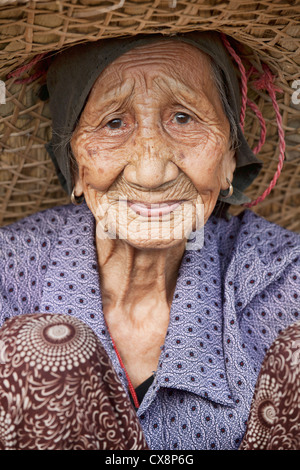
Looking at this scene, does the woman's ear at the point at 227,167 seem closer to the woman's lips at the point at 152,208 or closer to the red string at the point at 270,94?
the red string at the point at 270,94

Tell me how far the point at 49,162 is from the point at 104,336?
0.62 meters

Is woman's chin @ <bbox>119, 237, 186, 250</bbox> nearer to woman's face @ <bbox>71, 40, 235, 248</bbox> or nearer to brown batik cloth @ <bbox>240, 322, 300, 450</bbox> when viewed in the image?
woman's face @ <bbox>71, 40, 235, 248</bbox>

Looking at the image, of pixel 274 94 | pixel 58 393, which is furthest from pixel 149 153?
pixel 58 393

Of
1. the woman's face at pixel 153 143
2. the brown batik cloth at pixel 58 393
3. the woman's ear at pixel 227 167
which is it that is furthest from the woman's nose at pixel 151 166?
the brown batik cloth at pixel 58 393

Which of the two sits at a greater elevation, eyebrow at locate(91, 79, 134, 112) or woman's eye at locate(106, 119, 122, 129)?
eyebrow at locate(91, 79, 134, 112)

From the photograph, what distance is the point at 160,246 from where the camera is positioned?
1857 mm

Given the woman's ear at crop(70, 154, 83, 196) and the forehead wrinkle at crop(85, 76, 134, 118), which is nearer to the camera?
the forehead wrinkle at crop(85, 76, 134, 118)

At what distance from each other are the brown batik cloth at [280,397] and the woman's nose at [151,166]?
62 centimetres

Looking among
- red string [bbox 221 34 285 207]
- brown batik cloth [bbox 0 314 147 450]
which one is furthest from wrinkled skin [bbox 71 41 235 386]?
brown batik cloth [bbox 0 314 147 450]

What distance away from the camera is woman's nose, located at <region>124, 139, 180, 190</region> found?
1.78 meters

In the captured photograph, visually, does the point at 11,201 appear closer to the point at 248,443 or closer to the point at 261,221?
the point at 261,221

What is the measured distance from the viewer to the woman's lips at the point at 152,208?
1.84 m

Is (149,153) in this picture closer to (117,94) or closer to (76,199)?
(117,94)

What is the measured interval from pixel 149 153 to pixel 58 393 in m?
0.75
